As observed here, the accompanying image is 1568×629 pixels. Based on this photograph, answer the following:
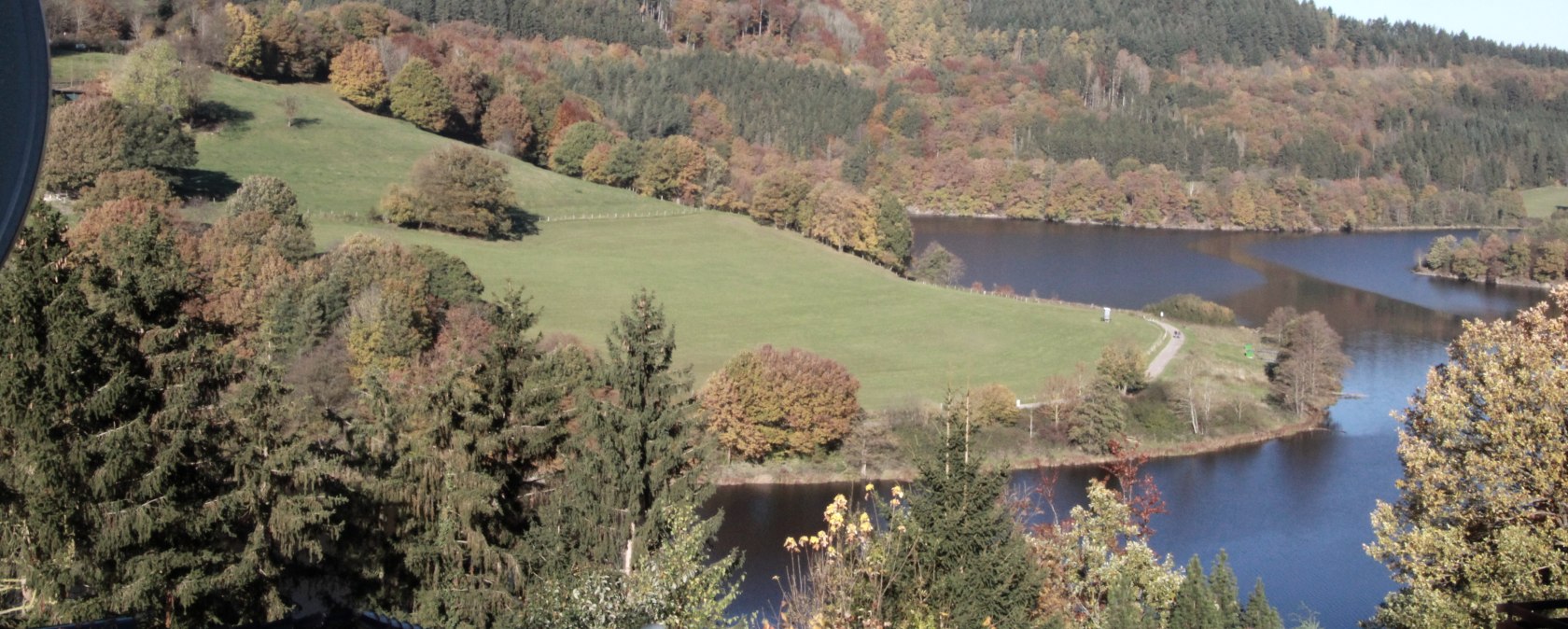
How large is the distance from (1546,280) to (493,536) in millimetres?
55089

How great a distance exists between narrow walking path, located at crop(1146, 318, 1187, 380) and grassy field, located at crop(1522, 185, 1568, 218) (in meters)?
47.8

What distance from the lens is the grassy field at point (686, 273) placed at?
34.1m

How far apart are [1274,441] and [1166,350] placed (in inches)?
269

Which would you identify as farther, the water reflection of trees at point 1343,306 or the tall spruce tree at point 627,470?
the water reflection of trees at point 1343,306

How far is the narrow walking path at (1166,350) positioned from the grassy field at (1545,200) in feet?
157

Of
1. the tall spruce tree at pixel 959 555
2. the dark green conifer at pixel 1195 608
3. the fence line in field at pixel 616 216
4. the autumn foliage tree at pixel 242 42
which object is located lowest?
the fence line in field at pixel 616 216

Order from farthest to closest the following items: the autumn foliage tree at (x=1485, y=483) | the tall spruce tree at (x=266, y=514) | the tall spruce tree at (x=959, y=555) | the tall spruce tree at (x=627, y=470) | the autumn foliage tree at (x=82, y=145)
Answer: the autumn foliage tree at (x=82, y=145) < the tall spruce tree at (x=627, y=470) < the tall spruce tree at (x=266, y=514) < the autumn foliage tree at (x=1485, y=483) < the tall spruce tree at (x=959, y=555)

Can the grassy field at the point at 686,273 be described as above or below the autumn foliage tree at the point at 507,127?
below

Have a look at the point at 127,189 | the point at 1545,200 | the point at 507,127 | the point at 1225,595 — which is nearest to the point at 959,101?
the point at 1545,200

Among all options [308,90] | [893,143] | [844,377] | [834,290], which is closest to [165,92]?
[308,90]

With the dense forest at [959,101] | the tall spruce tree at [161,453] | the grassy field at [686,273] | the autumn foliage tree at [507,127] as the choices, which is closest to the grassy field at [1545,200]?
the dense forest at [959,101]

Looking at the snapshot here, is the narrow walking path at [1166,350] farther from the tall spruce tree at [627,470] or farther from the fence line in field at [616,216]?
the tall spruce tree at [627,470]

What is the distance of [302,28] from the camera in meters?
52.5

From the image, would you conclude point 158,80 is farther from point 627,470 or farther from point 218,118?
point 627,470
